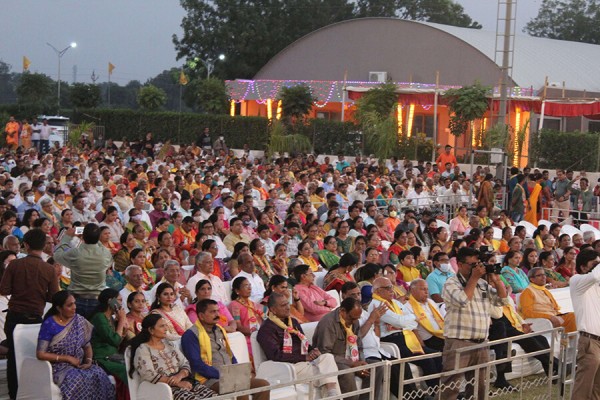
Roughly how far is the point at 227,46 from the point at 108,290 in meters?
46.7

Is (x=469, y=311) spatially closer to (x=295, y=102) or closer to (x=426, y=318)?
(x=426, y=318)

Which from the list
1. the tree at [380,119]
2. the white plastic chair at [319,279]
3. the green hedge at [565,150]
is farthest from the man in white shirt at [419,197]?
the white plastic chair at [319,279]

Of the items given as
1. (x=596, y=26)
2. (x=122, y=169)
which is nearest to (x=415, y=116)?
(x=122, y=169)

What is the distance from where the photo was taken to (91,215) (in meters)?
15.3

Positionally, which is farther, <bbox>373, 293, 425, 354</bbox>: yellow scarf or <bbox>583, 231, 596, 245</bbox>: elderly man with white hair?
<bbox>583, 231, 596, 245</bbox>: elderly man with white hair

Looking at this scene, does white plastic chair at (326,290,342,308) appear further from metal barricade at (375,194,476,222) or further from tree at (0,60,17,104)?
tree at (0,60,17,104)

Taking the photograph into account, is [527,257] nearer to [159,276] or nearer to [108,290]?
[159,276]

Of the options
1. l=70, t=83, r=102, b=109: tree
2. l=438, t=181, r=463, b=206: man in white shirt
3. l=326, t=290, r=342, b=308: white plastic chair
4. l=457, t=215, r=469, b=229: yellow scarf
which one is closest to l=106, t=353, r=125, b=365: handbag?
l=326, t=290, r=342, b=308: white plastic chair

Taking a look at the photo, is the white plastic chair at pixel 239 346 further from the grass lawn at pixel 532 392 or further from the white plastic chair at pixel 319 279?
the white plastic chair at pixel 319 279

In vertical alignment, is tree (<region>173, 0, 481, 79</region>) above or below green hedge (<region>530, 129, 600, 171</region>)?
above

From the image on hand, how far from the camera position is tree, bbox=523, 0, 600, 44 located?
241ft

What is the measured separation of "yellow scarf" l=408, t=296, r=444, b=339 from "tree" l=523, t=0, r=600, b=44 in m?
65.2

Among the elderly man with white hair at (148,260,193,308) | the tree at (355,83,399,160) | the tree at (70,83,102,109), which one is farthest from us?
the tree at (70,83,102,109)

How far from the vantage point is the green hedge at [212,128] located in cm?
3198
